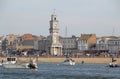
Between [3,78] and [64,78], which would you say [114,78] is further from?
[3,78]

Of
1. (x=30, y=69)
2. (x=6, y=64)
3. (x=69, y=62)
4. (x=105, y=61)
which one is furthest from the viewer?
(x=105, y=61)

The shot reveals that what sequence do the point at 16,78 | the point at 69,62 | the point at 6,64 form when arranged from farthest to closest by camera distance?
the point at 69,62 < the point at 6,64 < the point at 16,78

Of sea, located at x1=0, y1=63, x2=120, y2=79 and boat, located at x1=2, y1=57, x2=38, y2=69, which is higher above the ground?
boat, located at x1=2, y1=57, x2=38, y2=69

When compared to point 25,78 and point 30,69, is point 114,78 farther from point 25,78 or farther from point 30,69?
point 30,69

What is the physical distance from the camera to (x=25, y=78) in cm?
7838

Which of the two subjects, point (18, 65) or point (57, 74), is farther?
point (18, 65)

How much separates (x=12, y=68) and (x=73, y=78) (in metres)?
37.3

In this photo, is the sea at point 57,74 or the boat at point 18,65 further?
the boat at point 18,65

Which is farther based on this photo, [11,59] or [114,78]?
[11,59]

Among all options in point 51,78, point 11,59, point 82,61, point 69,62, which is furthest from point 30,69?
point 82,61

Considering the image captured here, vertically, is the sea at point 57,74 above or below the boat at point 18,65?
below

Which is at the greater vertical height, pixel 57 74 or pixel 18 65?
pixel 18 65

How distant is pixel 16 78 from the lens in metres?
78.1

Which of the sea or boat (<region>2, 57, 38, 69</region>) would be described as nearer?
the sea
